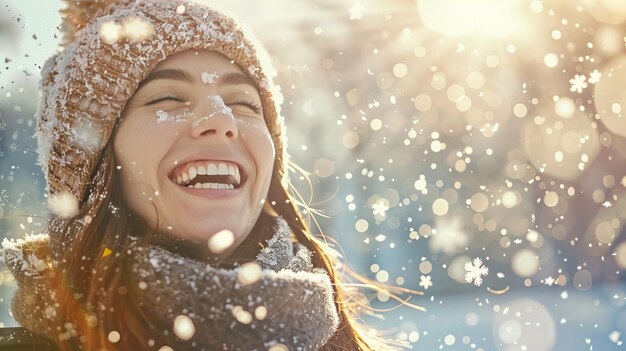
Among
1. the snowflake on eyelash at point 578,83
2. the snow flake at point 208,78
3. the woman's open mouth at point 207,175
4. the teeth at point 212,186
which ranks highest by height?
the snow flake at point 208,78

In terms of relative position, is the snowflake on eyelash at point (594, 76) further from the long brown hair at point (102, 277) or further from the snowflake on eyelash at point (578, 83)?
the long brown hair at point (102, 277)

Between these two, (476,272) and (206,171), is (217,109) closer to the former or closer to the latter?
(206,171)

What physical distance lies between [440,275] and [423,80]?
10.5 feet

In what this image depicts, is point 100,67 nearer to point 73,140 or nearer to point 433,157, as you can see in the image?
point 73,140

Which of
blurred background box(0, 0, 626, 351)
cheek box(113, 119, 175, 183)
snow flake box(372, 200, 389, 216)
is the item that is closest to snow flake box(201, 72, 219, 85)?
cheek box(113, 119, 175, 183)

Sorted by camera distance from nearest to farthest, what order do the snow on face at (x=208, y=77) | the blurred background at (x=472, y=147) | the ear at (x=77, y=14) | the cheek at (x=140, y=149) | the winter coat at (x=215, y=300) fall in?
the winter coat at (x=215, y=300) < the cheek at (x=140, y=149) < the snow on face at (x=208, y=77) < the ear at (x=77, y=14) < the blurred background at (x=472, y=147)

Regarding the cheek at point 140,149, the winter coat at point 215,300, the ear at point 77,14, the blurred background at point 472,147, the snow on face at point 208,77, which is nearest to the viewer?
the winter coat at point 215,300

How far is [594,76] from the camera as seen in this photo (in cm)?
968

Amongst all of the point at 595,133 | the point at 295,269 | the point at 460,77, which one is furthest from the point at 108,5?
the point at 595,133

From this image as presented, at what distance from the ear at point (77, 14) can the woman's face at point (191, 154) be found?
0.39 metres

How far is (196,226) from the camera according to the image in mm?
1754

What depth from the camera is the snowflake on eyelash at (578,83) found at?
935cm

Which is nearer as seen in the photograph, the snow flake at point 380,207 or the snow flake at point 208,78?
the snow flake at point 208,78

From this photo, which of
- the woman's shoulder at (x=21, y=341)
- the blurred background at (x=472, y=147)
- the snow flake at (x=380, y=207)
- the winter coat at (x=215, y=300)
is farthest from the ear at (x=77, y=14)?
the snow flake at (x=380, y=207)
